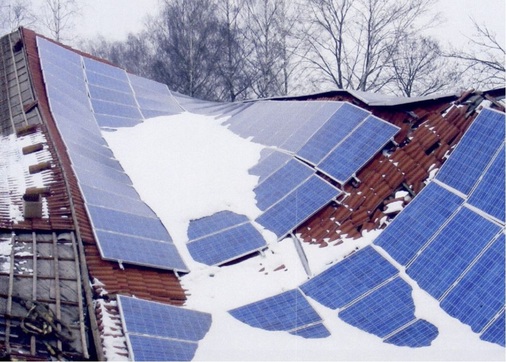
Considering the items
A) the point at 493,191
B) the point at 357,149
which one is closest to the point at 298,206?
the point at 357,149

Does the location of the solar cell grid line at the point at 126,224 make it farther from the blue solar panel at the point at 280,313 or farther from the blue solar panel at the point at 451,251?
the blue solar panel at the point at 451,251

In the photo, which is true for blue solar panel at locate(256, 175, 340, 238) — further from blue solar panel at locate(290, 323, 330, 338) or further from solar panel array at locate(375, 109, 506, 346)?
blue solar panel at locate(290, 323, 330, 338)

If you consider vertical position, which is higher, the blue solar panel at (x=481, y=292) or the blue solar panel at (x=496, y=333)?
the blue solar panel at (x=481, y=292)

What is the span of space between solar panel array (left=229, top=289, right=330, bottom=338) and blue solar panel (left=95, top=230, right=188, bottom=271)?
1964 mm

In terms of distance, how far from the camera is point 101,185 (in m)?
14.0

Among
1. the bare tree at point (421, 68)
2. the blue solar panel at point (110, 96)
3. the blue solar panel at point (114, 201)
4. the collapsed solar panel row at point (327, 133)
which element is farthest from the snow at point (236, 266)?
the bare tree at point (421, 68)

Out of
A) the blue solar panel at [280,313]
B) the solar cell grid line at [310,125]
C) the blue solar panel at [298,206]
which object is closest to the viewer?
the blue solar panel at [280,313]

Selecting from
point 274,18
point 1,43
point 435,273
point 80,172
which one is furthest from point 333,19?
point 435,273

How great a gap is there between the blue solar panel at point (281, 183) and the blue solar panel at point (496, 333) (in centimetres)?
564

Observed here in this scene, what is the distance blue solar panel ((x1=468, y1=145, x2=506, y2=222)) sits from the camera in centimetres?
1035

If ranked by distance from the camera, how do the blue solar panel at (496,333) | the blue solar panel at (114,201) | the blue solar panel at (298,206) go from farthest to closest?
the blue solar panel at (114,201), the blue solar panel at (298,206), the blue solar panel at (496,333)

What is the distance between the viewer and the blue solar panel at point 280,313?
33.4 ft

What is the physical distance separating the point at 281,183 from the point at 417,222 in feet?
12.5

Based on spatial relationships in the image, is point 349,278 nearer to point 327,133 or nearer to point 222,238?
point 222,238
